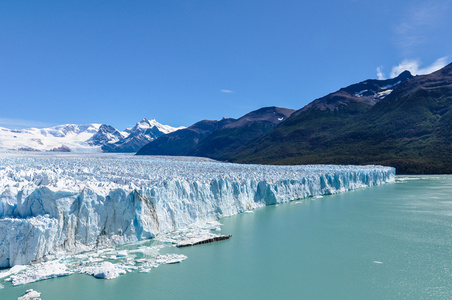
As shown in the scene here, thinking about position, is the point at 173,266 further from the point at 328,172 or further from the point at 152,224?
the point at 328,172

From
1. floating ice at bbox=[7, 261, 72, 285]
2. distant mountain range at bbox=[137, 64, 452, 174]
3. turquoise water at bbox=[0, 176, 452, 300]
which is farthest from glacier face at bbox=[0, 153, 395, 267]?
distant mountain range at bbox=[137, 64, 452, 174]

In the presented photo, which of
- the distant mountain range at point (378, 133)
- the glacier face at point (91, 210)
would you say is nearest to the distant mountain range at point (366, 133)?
the distant mountain range at point (378, 133)

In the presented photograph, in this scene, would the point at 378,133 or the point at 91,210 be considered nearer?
the point at 91,210

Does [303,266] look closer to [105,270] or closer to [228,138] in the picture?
[105,270]

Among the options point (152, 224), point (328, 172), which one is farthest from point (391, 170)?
point (152, 224)

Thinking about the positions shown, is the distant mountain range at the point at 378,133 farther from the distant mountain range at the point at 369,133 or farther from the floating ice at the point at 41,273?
the floating ice at the point at 41,273

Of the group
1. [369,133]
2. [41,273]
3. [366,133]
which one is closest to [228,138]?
[366,133]

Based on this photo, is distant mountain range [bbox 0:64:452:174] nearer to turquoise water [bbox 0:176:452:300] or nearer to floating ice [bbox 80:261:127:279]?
turquoise water [bbox 0:176:452:300]

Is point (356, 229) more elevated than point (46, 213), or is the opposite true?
point (46, 213)
